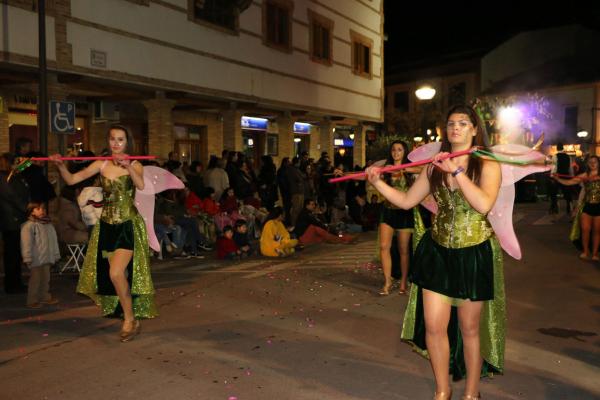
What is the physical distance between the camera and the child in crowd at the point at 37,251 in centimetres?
733

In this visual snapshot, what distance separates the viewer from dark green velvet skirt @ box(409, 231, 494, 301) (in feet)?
12.9

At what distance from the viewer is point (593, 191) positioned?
10.5 metres

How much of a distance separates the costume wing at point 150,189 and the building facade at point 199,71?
6163mm

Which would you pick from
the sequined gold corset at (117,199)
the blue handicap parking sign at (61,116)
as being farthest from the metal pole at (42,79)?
the sequined gold corset at (117,199)

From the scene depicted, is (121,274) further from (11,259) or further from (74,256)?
(74,256)

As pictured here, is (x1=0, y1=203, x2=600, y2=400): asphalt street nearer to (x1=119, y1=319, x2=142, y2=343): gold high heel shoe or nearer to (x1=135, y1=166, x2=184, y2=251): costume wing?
(x1=119, y1=319, x2=142, y2=343): gold high heel shoe

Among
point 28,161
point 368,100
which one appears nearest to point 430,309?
point 28,161

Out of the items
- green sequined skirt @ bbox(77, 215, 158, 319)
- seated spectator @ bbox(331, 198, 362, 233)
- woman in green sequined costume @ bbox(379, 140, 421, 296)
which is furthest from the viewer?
seated spectator @ bbox(331, 198, 362, 233)

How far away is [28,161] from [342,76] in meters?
17.6

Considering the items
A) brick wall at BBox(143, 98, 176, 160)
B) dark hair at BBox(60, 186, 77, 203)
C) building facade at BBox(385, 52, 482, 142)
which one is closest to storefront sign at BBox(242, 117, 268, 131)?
brick wall at BBox(143, 98, 176, 160)

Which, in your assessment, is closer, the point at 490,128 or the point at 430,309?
the point at 430,309

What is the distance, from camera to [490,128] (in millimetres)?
18984

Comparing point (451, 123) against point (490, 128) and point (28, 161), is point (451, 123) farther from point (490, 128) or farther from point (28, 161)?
point (490, 128)

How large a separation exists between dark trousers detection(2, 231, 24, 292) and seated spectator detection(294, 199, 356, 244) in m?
6.08
